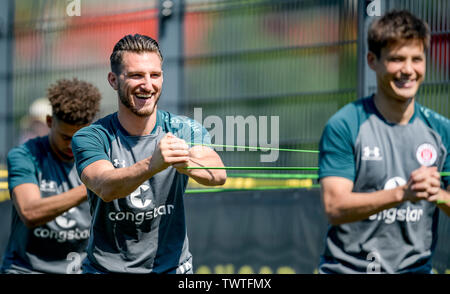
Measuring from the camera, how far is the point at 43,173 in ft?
13.8

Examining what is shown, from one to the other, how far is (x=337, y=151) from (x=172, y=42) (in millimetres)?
2475

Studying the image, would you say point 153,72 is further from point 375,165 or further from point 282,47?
point 282,47

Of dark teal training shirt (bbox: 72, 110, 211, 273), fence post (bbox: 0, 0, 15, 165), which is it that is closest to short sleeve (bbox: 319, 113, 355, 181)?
dark teal training shirt (bbox: 72, 110, 211, 273)

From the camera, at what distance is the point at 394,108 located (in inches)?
117

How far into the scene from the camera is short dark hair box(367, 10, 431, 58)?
9.30 feet

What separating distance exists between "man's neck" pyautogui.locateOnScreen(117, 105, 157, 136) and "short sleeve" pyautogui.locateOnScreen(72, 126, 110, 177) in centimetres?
13

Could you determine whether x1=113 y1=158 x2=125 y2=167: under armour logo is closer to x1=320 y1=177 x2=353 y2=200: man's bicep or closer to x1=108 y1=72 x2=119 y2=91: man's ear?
x1=108 y1=72 x2=119 y2=91: man's ear

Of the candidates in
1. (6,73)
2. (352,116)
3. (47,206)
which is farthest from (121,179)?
(6,73)

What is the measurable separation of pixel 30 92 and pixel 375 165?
12.8 ft

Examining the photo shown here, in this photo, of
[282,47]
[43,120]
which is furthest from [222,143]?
[43,120]

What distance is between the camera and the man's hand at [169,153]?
2637 mm

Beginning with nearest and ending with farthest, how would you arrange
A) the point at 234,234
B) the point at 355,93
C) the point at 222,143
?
the point at 222,143, the point at 355,93, the point at 234,234

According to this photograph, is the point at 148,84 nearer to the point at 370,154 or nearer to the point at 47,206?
the point at 370,154

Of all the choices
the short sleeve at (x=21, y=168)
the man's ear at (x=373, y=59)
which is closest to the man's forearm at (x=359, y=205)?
the man's ear at (x=373, y=59)
